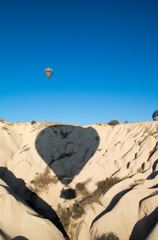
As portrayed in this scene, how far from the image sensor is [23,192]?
50.7ft

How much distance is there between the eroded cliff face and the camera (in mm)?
9406

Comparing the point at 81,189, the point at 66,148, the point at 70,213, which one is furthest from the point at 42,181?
the point at 66,148

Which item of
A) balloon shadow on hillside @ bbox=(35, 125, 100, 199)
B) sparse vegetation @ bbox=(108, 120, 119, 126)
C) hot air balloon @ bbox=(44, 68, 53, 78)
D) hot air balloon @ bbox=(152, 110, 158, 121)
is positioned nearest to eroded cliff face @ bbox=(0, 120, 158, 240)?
balloon shadow on hillside @ bbox=(35, 125, 100, 199)

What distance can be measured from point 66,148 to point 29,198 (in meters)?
9.52

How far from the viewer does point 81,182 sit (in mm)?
14961

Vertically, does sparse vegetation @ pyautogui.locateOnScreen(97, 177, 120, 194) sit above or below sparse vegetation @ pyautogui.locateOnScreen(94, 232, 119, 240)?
above

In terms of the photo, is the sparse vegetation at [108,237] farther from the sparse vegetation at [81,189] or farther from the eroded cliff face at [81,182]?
the sparse vegetation at [81,189]

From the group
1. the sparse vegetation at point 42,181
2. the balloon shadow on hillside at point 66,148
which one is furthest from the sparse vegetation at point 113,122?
the sparse vegetation at point 42,181

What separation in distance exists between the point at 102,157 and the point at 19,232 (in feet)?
36.9

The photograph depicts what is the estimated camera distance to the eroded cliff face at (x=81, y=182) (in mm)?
9406

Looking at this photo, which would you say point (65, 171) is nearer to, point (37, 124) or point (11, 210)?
point (11, 210)

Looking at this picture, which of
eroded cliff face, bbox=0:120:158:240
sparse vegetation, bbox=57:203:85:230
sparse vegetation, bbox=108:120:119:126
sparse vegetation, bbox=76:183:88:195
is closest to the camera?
eroded cliff face, bbox=0:120:158:240

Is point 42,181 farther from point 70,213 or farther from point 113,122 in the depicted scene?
point 113,122

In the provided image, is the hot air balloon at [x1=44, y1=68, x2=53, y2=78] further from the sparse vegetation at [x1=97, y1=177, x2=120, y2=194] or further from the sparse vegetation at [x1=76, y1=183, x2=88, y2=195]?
the sparse vegetation at [x1=97, y1=177, x2=120, y2=194]
